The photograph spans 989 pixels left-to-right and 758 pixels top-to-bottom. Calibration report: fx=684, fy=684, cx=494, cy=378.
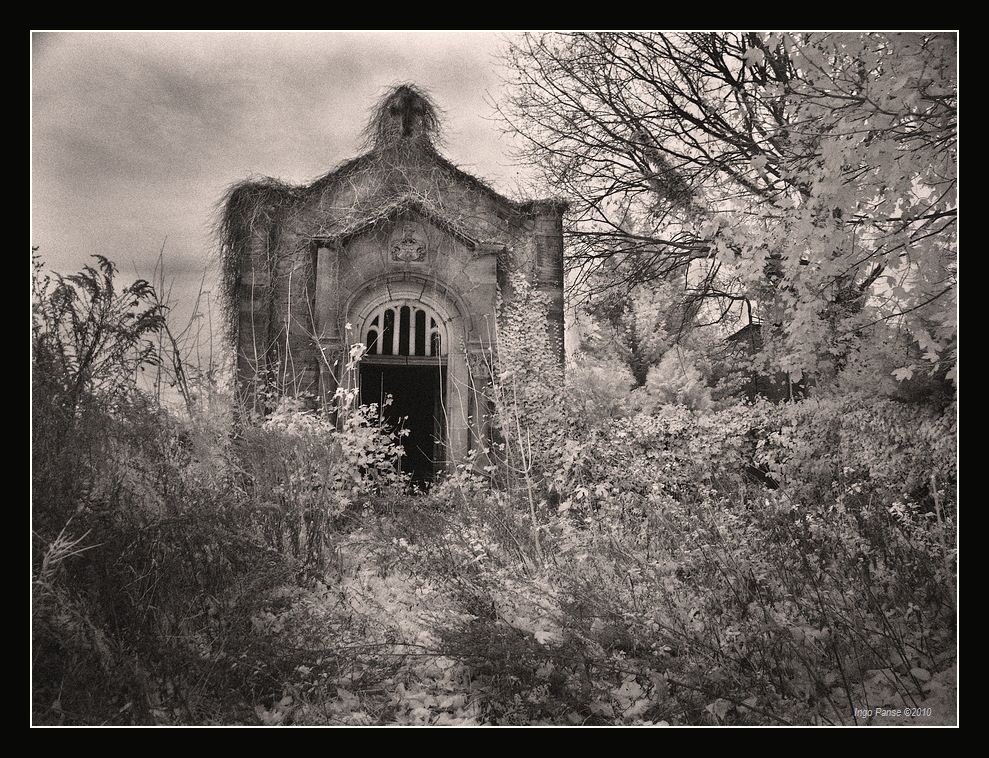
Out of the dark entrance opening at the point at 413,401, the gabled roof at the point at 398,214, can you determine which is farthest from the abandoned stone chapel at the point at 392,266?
the dark entrance opening at the point at 413,401

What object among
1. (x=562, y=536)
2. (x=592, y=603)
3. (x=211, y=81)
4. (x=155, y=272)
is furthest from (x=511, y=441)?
(x=211, y=81)

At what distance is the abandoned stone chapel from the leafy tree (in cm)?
103

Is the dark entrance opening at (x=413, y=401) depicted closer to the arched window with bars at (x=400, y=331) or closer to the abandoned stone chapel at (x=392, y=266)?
the arched window with bars at (x=400, y=331)

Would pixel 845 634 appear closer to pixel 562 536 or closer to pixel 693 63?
pixel 562 536

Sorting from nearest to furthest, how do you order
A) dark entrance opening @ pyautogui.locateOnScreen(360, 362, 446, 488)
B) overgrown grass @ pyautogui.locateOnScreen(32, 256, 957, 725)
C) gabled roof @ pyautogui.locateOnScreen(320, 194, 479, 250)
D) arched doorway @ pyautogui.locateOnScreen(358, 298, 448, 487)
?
overgrown grass @ pyautogui.locateOnScreen(32, 256, 957, 725), gabled roof @ pyautogui.locateOnScreen(320, 194, 479, 250), arched doorway @ pyautogui.locateOnScreen(358, 298, 448, 487), dark entrance opening @ pyautogui.locateOnScreen(360, 362, 446, 488)

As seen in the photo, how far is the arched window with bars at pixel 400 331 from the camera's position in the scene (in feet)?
32.6

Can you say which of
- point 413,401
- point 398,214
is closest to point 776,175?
point 398,214

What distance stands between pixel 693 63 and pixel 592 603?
6867 millimetres

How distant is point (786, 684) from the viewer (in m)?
4.38

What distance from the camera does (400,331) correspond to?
33.7 feet

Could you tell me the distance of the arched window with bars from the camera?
9930 millimetres

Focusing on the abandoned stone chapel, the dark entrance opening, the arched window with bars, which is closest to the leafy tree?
the abandoned stone chapel

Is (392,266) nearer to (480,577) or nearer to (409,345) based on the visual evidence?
(409,345)

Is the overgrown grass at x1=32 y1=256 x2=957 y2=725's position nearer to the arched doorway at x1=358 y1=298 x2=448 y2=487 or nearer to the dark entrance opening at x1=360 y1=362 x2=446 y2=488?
the arched doorway at x1=358 y1=298 x2=448 y2=487
